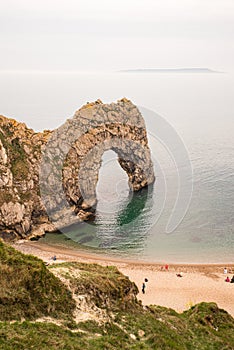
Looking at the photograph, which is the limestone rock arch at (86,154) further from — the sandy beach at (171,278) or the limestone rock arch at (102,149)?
the sandy beach at (171,278)

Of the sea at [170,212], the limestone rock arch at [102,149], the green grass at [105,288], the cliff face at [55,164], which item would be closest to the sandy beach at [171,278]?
the sea at [170,212]

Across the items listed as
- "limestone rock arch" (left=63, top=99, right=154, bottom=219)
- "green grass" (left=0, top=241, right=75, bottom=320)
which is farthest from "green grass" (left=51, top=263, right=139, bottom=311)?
"limestone rock arch" (left=63, top=99, right=154, bottom=219)

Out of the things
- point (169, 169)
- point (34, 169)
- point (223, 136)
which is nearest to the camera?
point (34, 169)

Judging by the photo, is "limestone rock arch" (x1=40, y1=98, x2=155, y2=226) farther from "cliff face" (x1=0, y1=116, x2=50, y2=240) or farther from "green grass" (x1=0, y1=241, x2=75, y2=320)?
"green grass" (x1=0, y1=241, x2=75, y2=320)

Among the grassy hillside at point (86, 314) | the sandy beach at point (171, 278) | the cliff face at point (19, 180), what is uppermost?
the cliff face at point (19, 180)

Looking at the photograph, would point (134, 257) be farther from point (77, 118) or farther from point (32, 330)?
point (32, 330)

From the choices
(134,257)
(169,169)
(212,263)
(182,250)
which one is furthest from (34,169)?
(169,169)
